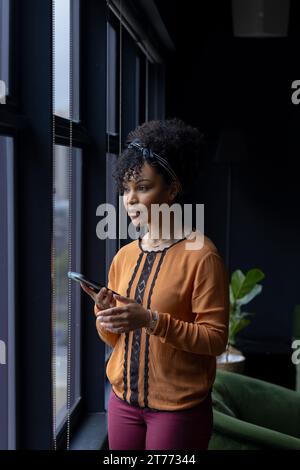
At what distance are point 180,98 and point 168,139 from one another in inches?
171

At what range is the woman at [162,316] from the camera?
1.39m

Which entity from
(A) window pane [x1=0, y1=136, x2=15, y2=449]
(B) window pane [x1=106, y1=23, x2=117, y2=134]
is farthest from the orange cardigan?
(B) window pane [x1=106, y1=23, x2=117, y2=134]

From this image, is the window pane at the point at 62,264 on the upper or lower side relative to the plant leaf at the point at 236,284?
upper

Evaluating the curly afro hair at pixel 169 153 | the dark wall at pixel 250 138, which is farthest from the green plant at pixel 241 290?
the curly afro hair at pixel 169 153

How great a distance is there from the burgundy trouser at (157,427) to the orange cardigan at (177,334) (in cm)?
2

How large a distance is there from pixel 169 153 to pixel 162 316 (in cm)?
37

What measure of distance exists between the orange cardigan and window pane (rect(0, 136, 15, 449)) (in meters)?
0.41

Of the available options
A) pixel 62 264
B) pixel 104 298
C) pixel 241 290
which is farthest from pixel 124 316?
pixel 241 290

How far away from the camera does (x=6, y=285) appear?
1.76 m

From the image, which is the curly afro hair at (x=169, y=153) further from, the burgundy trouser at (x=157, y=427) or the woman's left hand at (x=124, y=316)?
the burgundy trouser at (x=157, y=427)

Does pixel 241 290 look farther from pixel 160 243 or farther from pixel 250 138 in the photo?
pixel 160 243

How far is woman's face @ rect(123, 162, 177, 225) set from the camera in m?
1.47

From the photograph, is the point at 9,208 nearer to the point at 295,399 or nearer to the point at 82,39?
the point at 82,39

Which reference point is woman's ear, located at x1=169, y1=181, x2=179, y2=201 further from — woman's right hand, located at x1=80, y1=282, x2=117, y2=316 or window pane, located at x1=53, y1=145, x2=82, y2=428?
window pane, located at x1=53, y1=145, x2=82, y2=428
